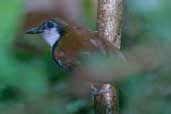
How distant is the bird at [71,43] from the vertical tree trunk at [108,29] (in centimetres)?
2

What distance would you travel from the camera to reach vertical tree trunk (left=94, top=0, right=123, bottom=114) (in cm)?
74

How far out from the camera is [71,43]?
0.85 meters

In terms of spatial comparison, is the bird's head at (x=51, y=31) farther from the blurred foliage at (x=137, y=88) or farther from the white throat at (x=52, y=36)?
the blurred foliage at (x=137, y=88)

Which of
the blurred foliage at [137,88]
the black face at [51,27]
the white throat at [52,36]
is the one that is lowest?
the white throat at [52,36]

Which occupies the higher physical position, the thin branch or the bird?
the thin branch

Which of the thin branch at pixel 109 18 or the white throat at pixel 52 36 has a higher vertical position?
the thin branch at pixel 109 18

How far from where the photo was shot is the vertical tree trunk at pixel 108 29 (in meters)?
0.74

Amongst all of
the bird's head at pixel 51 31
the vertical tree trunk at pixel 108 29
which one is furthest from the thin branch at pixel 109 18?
the bird's head at pixel 51 31

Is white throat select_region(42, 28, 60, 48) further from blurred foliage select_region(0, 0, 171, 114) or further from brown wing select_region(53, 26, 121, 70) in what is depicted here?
blurred foliage select_region(0, 0, 171, 114)

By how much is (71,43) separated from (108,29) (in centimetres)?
11

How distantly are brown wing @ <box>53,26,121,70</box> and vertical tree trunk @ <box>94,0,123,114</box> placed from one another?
2cm

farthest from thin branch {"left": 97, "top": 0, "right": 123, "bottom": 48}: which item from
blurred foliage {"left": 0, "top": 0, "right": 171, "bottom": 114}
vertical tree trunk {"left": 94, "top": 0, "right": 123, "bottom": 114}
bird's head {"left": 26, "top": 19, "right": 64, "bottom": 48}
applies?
bird's head {"left": 26, "top": 19, "right": 64, "bottom": 48}

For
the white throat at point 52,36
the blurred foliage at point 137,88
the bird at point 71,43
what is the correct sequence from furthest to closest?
1. the white throat at point 52,36
2. the bird at point 71,43
3. the blurred foliage at point 137,88

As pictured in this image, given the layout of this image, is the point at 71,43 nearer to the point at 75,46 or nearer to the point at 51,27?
the point at 75,46
